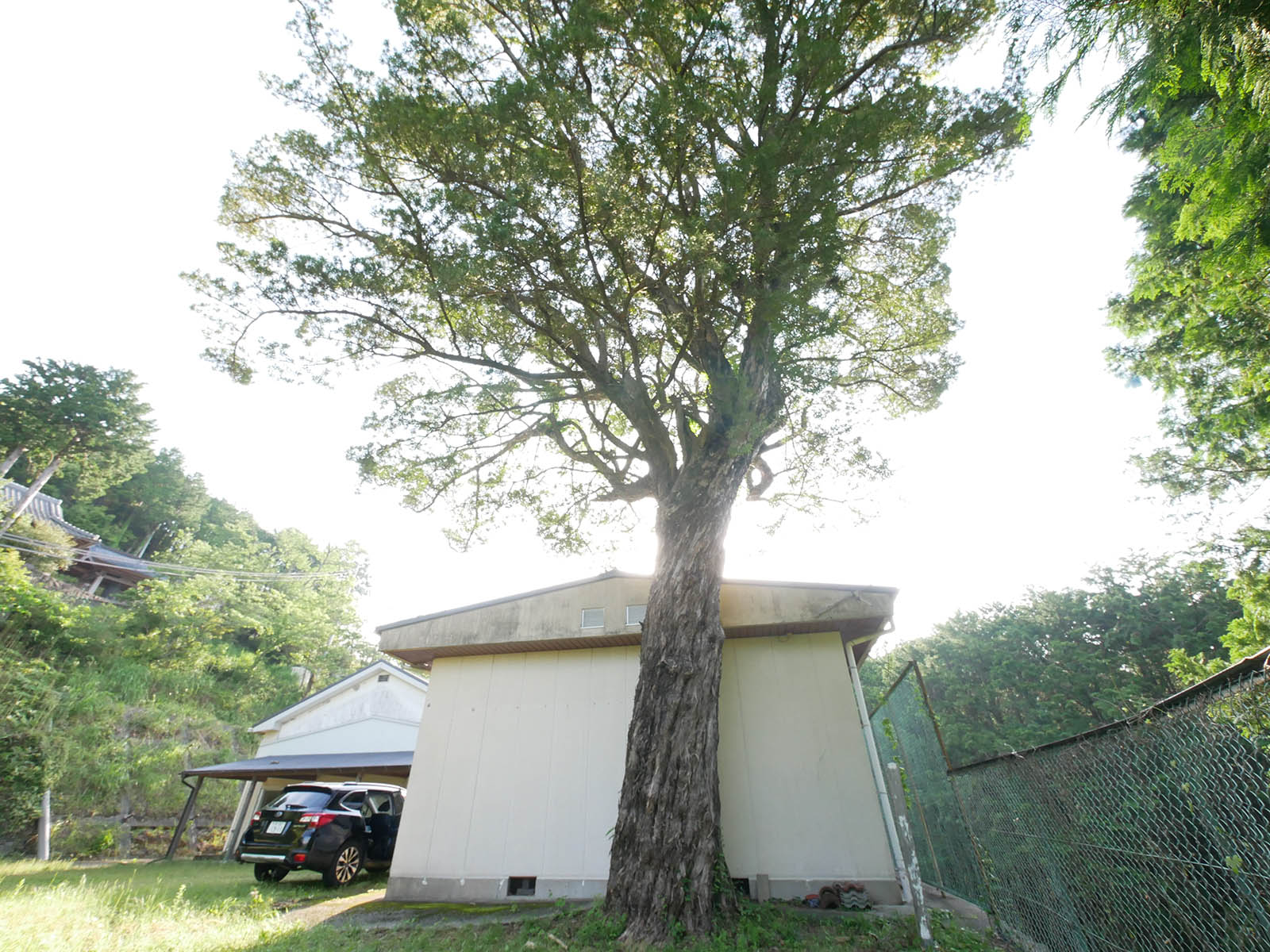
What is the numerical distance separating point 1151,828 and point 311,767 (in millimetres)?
12600

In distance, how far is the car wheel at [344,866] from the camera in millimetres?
6652

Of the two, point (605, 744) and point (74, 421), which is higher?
point (74, 421)

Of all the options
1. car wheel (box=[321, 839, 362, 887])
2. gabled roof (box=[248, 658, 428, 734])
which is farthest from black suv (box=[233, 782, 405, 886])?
gabled roof (box=[248, 658, 428, 734])

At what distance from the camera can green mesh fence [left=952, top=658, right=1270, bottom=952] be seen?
1991 mm

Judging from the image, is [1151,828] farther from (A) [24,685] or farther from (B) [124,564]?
(B) [124,564]

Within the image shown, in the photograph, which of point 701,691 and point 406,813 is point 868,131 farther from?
point 406,813

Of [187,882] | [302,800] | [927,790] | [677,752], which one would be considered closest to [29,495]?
[187,882]

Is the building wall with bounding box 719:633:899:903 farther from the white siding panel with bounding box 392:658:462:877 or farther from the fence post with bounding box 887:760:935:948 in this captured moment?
the white siding panel with bounding box 392:658:462:877

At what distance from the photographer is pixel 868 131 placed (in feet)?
16.0

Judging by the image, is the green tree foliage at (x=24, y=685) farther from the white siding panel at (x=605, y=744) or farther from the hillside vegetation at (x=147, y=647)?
the white siding panel at (x=605, y=744)

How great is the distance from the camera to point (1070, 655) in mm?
18906

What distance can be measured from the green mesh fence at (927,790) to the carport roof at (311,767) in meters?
8.55

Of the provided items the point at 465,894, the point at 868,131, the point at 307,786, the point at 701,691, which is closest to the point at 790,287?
the point at 868,131

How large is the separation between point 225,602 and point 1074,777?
25.4 meters
